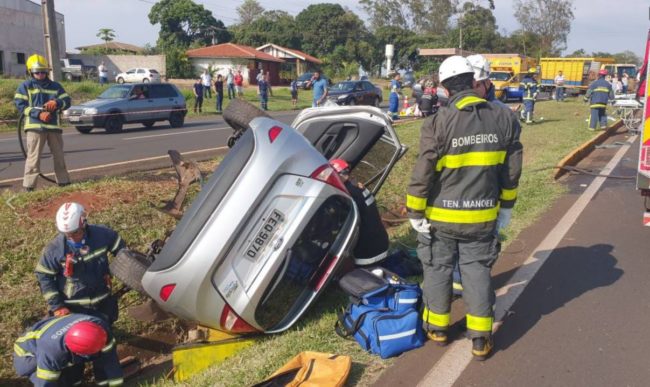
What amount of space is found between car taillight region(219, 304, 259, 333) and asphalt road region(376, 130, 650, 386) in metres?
1.05

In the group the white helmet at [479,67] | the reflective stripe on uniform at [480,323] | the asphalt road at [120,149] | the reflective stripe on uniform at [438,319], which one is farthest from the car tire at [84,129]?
the reflective stripe on uniform at [480,323]

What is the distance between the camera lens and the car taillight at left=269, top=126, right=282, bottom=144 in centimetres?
382

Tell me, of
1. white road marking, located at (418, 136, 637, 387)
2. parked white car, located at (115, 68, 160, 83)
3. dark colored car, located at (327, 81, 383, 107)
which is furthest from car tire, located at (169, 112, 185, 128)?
parked white car, located at (115, 68, 160, 83)

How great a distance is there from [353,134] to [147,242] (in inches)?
104

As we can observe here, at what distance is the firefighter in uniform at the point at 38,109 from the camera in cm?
738

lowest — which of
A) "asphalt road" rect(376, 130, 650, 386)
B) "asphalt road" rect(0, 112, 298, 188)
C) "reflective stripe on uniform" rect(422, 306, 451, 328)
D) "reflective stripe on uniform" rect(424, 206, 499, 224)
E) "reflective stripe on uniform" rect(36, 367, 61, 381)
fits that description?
"reflective stripe on uniform" rect(36, 367, 61, 381)

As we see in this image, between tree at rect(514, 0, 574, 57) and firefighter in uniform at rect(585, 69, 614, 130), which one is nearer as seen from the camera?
firefighter in uniform at rect(585, 69, 614, 130)

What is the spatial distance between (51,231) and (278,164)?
3.47m

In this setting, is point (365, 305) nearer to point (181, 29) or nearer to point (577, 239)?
point (577, 239)

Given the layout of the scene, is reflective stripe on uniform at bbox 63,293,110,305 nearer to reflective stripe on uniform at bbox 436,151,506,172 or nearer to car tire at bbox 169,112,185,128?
reflective stripe on uniform at bbox 436,151,506,172

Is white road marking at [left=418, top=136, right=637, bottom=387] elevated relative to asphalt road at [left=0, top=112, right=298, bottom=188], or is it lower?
lower

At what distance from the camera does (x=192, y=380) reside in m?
3.83

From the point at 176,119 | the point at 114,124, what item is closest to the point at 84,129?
the point at 114,124

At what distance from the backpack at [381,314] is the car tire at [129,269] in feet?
4.99
